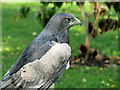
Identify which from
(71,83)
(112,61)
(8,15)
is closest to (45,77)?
(71,83)

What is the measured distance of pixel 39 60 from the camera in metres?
1.91

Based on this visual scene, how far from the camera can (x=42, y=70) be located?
75.4 inches

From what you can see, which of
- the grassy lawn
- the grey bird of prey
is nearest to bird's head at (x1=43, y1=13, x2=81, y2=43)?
the grey bird of prey

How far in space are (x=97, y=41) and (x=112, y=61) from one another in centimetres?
102

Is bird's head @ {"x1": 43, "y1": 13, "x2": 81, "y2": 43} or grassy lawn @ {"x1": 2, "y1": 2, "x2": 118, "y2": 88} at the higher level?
bird's head @ {"x1": 43, "y1": 13, "x2": 81, "y2": 43}

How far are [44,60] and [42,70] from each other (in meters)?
0.09

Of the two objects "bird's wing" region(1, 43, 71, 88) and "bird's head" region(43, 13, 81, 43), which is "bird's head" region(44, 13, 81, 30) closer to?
"bird's head" region(43, 13, 81, 43)

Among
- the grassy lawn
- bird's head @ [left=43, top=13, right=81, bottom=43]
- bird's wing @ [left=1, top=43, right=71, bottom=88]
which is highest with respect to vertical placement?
bird's head @ [left=43, top=13, right=81, bottom=43]

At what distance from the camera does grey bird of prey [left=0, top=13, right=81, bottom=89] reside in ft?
6.19

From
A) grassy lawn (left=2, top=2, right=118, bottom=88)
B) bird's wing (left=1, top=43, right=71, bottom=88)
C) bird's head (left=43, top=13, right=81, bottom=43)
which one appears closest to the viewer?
bird's wing (left=1, top=43, right=71, bottom=88)

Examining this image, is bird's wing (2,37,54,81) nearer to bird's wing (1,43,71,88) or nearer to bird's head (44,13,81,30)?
bird's wing (1,43,71,88)

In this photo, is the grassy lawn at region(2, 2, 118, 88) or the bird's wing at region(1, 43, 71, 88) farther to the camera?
the grassy lawn at region(2, 2, 118, 88)

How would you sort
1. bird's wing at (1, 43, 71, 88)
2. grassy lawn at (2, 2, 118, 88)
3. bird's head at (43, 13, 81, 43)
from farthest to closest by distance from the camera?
1. grassy lawn at (2, 2, 118, 88)
2. bird's head at (43, 13, 81, 43)
3. bird's wing at (1, 43, 71, 88)

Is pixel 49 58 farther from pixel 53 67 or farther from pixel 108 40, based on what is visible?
pixel 108 40
